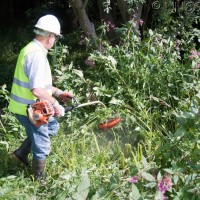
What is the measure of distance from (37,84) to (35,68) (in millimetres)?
132

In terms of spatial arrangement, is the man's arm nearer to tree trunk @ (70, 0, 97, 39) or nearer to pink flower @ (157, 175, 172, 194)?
pink flower @ (157, 175, 172, 194)

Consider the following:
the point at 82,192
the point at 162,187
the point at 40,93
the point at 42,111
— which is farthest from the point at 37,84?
the point at 162,187

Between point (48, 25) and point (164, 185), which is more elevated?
point (48, 25)

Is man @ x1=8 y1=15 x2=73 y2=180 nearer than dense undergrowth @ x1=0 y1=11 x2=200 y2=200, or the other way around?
dense undergrowth @ x1=0 y1=11 x2=200 y2=200

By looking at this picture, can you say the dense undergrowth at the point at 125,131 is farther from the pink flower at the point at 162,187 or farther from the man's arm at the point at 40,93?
the man's arm at the point at 40,93

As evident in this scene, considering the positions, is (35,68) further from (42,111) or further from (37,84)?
(42,111)

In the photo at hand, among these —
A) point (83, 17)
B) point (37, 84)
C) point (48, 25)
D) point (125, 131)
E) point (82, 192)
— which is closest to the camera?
point (82, 192)

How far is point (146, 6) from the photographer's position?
7426 millimetres

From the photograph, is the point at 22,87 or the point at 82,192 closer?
the point at 82,192

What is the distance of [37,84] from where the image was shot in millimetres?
3408

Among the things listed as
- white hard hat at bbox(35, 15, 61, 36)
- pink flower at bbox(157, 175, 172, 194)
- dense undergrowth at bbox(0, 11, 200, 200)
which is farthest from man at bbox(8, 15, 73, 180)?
pink flower at bbox(157, 175, 172, 194)

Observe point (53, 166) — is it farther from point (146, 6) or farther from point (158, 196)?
point (146, 6)

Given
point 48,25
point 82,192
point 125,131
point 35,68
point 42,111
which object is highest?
point 48,25

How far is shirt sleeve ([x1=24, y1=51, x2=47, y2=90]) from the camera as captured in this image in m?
3.41
